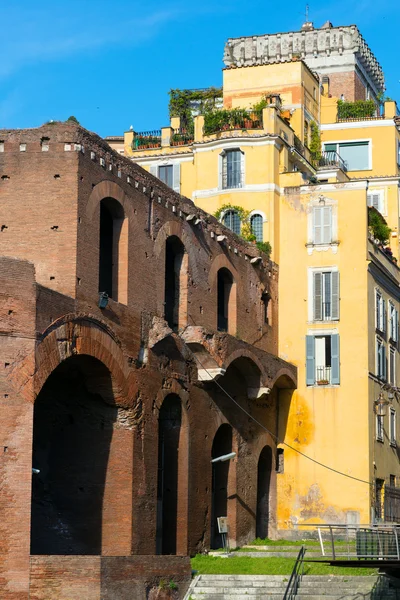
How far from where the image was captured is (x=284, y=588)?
31297 millimetres

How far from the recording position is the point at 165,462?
3500 cm

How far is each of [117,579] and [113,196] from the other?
9799mm

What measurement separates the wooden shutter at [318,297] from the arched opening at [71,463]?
13.0 meters

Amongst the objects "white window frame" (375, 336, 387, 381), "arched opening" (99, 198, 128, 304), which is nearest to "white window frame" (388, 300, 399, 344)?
"white window frame" (375, 336, 387, 381)

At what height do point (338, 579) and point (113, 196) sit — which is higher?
point (113, 196)

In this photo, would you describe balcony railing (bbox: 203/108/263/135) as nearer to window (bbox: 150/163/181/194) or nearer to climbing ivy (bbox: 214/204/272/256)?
window (bbox: 150/163/181/194)

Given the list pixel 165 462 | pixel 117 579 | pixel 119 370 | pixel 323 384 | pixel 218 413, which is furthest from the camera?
pixel 323 384

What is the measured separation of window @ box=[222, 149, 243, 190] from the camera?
4478cm

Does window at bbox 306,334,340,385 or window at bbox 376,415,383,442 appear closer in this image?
window at bbox 306,334,340,385

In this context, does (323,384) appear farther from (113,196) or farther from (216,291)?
(113,196)

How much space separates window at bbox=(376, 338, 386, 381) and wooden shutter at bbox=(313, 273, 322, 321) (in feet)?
7.93

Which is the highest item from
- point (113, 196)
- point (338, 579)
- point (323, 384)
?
point (113, 196)

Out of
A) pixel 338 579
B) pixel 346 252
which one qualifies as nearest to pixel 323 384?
pixel 346 252

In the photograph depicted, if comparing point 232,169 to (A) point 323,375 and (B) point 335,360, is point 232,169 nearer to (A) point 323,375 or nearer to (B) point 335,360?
(B) point 335,360
